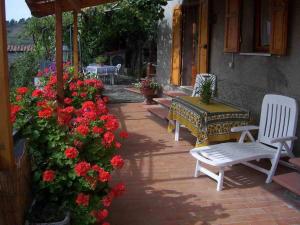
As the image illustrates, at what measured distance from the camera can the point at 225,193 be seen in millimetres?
3836

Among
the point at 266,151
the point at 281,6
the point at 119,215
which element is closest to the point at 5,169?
the point at 119,215

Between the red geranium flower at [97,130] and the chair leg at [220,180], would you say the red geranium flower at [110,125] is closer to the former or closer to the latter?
the red geranium flower at [97,130]

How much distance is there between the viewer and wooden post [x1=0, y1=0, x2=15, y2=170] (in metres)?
1.92

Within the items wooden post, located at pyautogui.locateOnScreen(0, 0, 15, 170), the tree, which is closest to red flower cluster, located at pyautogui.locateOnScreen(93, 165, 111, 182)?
wooden post, located at pyautogui.locateOnScreen(0, 0, 15, 170)

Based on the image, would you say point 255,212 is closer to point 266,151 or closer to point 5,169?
point 266,151

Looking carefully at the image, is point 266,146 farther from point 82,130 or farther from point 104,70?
point 104,70

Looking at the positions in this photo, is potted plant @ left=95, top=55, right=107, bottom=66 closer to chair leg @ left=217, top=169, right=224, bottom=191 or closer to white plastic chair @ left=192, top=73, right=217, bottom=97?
white plastic chair @ left=192, top=73, right=217, bottom=97

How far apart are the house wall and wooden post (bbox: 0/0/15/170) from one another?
3.56m

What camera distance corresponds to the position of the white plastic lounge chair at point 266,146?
3963 mm

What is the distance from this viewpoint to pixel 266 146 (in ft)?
14.7

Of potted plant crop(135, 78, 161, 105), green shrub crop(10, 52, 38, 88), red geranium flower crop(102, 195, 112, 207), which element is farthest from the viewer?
green shrub crop(10, 52, 38, 88)

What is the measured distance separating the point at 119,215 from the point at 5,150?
1.53m

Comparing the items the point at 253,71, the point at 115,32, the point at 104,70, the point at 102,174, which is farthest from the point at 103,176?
the point at 115,32

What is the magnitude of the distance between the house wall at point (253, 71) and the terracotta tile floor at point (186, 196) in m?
1.01
